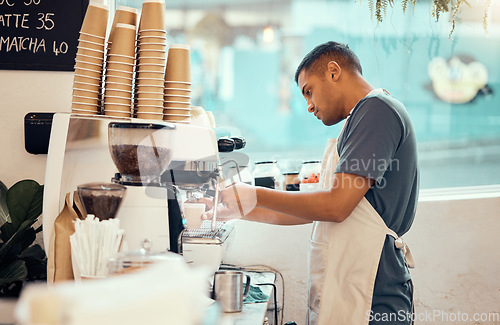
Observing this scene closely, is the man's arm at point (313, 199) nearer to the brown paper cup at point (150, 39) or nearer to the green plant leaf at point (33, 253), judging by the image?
the brown paper cup at point (150, 39)

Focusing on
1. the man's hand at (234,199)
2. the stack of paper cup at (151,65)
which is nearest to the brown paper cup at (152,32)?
the stack of paper cup at (151,65)

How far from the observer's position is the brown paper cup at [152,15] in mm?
1760

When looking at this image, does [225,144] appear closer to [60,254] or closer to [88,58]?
[88,58]

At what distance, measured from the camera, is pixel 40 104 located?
2.45 meters

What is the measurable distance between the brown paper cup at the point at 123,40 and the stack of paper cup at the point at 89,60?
0.15ft

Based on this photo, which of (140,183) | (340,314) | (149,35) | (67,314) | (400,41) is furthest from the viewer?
(400,41)

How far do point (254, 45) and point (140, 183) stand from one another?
180 cm

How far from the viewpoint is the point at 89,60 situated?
5.66 feet

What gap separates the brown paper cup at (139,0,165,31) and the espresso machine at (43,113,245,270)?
35cm

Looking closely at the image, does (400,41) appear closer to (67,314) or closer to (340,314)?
(340,314)

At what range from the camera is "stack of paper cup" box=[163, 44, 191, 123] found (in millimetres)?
1798

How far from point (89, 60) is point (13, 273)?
785 millimetres

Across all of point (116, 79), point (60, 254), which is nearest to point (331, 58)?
point (116, 79)

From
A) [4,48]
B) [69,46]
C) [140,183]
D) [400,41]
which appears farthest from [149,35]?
[400,41]
